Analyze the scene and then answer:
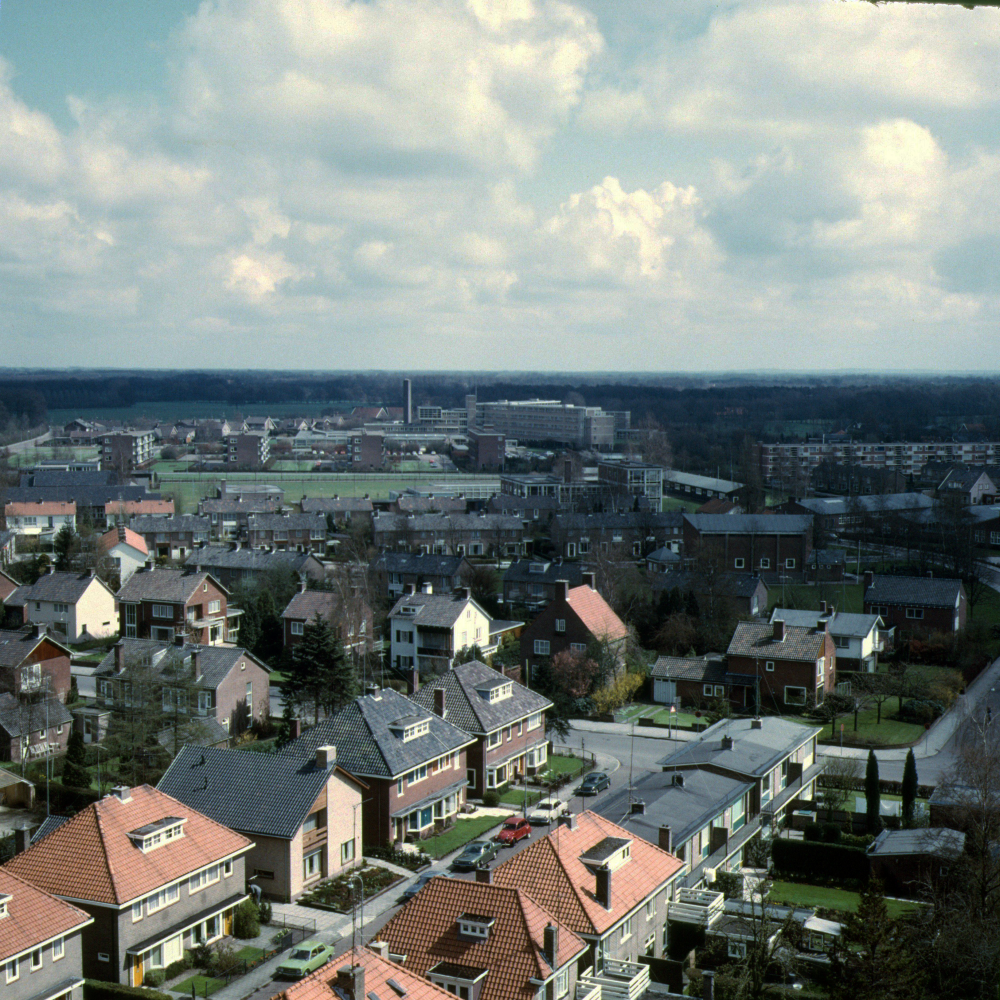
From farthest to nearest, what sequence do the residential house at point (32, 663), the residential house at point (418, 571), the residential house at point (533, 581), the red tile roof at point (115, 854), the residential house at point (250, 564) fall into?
the residential house at point (418, 571) < the residential house at point (250, 564) < the residential house at point (533, 581) < the residential house at point (32, 663) < the red tile roof at point (115, 854)

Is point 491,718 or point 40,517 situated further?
point 40,517

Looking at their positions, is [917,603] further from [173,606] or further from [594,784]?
[173,606]

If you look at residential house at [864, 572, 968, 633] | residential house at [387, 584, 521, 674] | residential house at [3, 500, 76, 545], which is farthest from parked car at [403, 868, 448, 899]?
residential house at [3, 500, 76, 545]

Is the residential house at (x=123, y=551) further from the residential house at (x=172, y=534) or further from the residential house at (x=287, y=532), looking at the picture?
the residential house at (x=287, y=532)

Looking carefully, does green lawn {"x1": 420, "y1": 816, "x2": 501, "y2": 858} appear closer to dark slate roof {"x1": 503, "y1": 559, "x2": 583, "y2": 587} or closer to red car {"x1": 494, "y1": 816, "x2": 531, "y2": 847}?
red car {"x1": 494, "y1": 816, "x2": 531, "y2": 847}

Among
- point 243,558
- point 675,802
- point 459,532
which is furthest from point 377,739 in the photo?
point 459,532

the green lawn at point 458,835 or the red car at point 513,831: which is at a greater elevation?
the red car at point 513,831

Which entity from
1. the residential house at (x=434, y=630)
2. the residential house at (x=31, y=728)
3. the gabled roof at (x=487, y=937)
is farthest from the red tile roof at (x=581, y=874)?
the residential house at (x=434, y=630)
